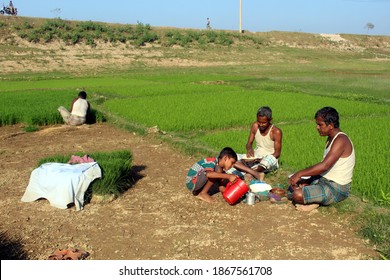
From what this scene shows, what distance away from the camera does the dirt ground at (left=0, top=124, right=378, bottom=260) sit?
13.7 ft

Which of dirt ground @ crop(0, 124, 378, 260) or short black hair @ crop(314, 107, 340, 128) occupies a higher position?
short black hair @ crop(314, 107, 340, 128)

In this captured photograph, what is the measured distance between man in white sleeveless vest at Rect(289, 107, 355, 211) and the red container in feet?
1.89

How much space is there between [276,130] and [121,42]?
34037 millimetres

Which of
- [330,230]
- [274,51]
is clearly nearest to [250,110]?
[330,230]

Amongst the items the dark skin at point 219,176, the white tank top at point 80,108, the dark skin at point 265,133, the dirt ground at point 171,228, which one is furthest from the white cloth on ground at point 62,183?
the white tank top at point 80,108

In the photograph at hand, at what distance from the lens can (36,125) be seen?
11.2 meters

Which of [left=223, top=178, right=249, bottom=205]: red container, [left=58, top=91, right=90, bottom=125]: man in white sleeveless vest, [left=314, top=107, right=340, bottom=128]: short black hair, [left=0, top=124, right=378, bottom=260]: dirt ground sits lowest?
A: [left=0, top=124, right=378, bottom=260]: dirt ground

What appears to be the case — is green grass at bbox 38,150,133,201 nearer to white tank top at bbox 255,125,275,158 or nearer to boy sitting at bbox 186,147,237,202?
boy sitting at bbox 186,147,237,202

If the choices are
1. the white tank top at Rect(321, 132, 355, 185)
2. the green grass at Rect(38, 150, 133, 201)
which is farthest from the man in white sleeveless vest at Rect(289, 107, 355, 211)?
the green grass at Rect(38, 150, 133, 201)

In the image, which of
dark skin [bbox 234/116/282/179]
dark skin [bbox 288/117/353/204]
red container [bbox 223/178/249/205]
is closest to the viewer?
dark skin [bbox 288/117/353/204]

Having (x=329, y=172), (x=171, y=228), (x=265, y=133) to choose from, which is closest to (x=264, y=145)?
(x=265, y=133)

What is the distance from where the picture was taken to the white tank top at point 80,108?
10.6m

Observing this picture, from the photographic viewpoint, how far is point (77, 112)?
1073cm
